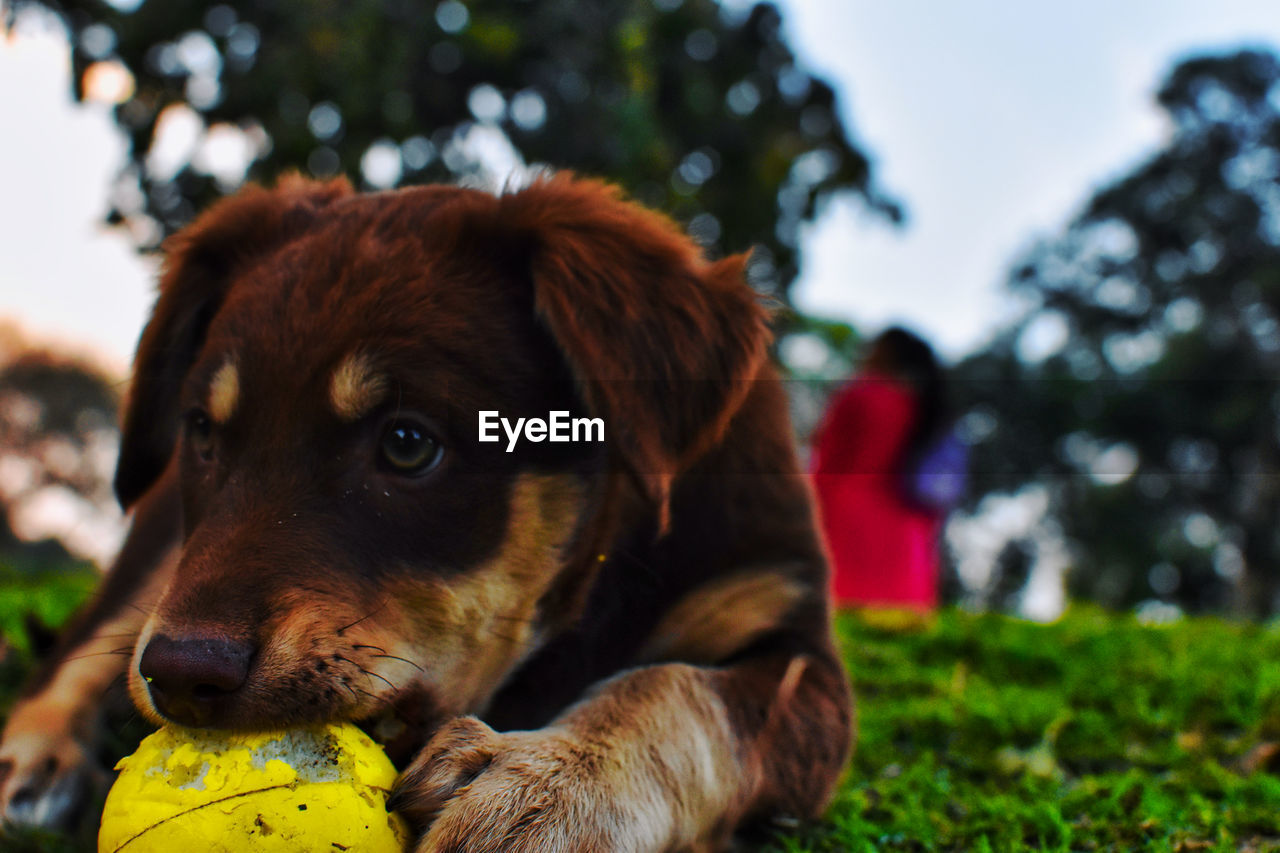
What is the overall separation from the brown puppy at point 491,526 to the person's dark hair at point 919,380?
17.4 feet

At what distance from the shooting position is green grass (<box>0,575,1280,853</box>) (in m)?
2.85

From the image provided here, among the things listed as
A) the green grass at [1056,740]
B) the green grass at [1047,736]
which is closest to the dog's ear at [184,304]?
the green grass at [1047,736]

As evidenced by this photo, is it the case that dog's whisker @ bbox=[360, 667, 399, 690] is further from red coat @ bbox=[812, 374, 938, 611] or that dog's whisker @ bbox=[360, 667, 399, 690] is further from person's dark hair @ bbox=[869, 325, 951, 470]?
person's dark hair @ bbox=[869, 325, 951, 470]

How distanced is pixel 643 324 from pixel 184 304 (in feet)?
5.08

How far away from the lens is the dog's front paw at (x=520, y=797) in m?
2.08

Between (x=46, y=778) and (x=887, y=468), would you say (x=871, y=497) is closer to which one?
(x=887, y=468)

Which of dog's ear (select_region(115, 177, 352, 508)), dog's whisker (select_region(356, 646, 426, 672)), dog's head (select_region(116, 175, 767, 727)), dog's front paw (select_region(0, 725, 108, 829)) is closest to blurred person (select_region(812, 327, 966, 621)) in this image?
dog's head (select_region(116, 175, 767, 727))

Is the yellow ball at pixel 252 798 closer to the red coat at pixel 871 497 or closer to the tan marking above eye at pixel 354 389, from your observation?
the tan marking above eye at pixel 354 389

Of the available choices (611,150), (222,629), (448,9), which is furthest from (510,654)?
(448,9)

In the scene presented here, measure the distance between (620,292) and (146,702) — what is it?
55.8 inches

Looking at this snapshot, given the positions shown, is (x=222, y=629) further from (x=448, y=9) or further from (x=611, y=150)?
(x=448, y=9)

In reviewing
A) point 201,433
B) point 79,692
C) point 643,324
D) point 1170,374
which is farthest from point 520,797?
point 1170,374

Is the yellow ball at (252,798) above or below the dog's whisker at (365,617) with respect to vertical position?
below

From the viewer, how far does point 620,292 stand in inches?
107
